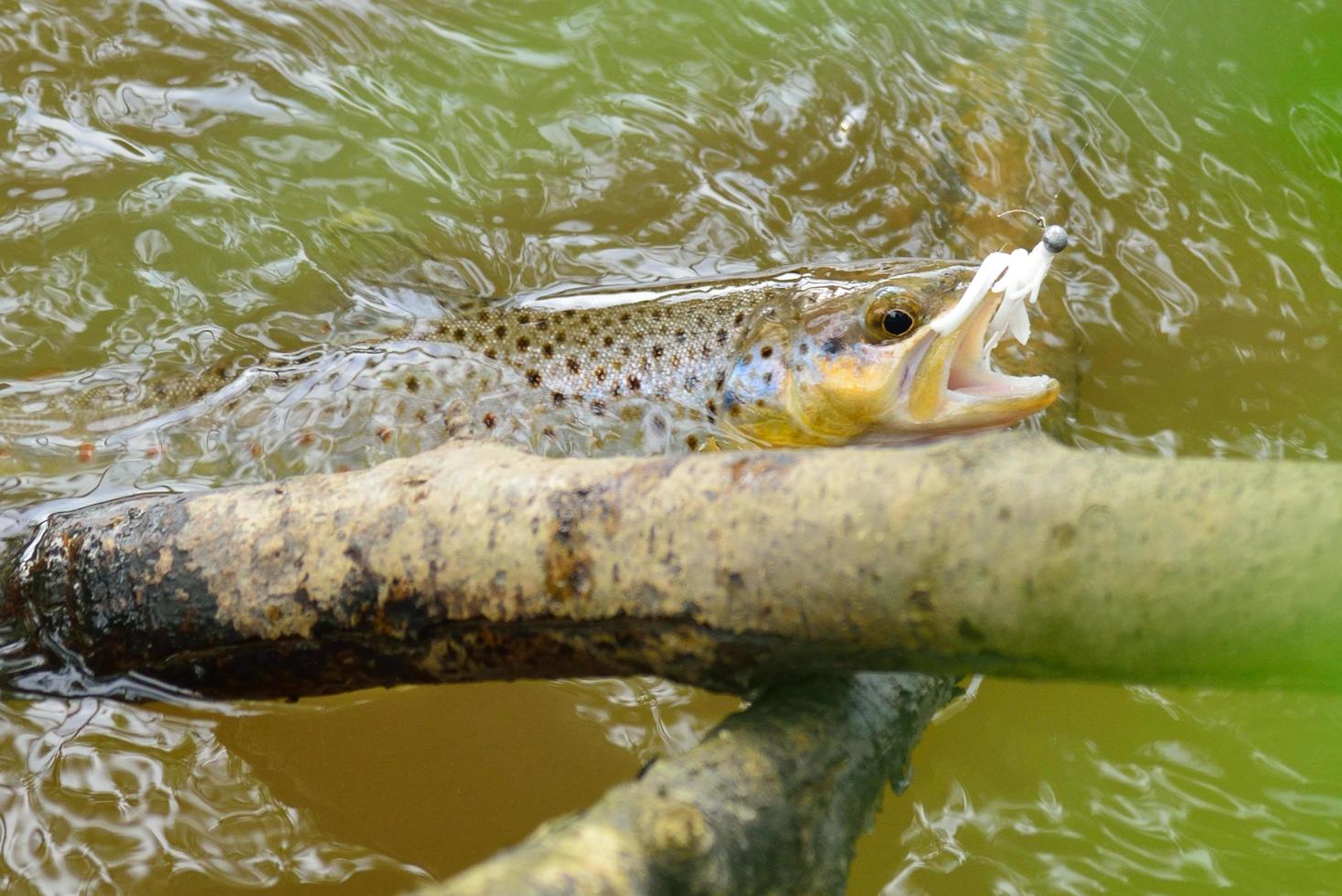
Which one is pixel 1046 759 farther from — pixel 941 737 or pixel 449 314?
pixel 449 314

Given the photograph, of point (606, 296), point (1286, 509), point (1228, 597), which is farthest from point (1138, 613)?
point (606, 296)

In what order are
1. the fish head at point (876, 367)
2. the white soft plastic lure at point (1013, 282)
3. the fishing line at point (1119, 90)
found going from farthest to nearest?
the fishing line at point (1119, 90), the fish head at point (876, 367), the white soft plastic lure at point (1013, 282)

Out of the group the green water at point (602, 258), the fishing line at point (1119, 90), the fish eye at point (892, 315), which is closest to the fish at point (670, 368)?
the fish eye at point (892, 315)

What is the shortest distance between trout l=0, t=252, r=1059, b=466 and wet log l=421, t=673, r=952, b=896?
6.74 feet

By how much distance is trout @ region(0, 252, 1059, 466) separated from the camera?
4.08 metres

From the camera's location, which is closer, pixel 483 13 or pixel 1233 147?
pixel 1233 147

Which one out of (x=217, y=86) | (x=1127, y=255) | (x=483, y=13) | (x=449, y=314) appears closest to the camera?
(x=449, y=314)

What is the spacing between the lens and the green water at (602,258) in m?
3.04

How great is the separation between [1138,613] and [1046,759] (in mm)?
1990

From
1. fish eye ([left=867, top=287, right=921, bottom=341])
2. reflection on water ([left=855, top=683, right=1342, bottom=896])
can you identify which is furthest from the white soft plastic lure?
reflection on water ([left=855, top=683, right=1342, bottom=896])

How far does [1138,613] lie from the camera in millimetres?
1562

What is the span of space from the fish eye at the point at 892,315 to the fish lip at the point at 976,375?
0.49 feet

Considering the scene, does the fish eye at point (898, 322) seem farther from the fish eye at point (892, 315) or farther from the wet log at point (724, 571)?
the wet log at point (724, 571)

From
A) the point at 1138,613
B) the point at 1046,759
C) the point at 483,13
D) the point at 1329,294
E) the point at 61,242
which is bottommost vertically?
the point at 61,242
